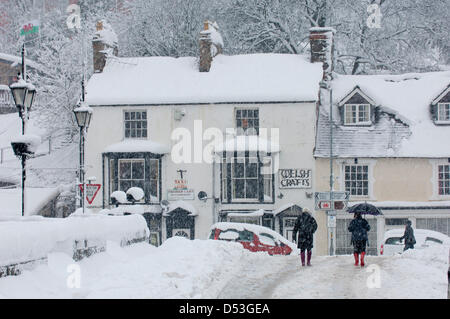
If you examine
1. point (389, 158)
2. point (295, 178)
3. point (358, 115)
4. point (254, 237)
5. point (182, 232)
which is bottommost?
point (182, 232)

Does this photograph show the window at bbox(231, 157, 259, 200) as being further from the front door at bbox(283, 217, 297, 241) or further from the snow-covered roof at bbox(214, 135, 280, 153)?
the front door at bbox(283, 217, 297, 241)

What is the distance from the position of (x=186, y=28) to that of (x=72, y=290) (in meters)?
37.7

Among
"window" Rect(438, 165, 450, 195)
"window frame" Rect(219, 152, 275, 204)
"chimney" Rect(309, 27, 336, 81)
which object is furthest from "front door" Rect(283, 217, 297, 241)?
"chimney" Rect(309, 27, 336, 81)

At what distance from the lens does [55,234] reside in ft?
47.0

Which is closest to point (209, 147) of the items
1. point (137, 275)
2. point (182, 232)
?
point (182, 232)

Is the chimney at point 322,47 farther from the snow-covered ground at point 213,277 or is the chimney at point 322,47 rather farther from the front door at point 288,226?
the snow-covered ground at point 213,277

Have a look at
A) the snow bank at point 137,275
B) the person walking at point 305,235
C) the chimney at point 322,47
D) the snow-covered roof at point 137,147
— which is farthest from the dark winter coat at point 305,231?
the chimney at point 322,47

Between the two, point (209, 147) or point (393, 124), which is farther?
point (393, 124)

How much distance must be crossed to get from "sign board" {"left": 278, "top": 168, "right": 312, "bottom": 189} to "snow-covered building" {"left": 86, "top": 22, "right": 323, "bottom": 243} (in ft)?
0.16

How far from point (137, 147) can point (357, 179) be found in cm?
1075

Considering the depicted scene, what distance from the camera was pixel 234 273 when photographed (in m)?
17.7

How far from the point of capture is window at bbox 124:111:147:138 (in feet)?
122

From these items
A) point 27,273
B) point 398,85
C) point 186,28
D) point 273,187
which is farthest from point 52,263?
point 186,28

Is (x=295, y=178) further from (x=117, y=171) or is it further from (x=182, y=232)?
(x=117, y=171)
